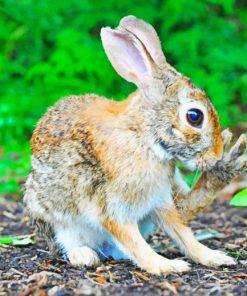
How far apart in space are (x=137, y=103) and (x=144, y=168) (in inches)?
16.9

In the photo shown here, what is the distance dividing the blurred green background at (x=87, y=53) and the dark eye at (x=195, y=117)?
15.6 ft

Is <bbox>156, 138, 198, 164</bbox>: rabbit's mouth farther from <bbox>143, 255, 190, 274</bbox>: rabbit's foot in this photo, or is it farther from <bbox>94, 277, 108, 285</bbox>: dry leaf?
<bbox>94, 277, 108, 285</bbox>: dry leaf

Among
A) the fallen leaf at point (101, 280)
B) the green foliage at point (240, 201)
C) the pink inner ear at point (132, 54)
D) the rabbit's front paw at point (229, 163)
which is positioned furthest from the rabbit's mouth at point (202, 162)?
the fallen leaf at point (101, 280)

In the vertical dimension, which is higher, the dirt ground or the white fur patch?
the white fur patch

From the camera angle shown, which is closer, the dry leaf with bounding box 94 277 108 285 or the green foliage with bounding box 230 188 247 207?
the dry leaf with bounding box 94 277 108 285

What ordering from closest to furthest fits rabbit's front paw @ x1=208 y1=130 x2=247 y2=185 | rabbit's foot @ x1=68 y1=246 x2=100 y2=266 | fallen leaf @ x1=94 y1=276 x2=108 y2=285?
fallen leaf @ x1=94 y1=276 x2=108 y2=285
rabbit's foot @ x1=68 y1=246 x2=100 y2=266
rabbit's front paw @ x1=208 y1=130 x2=247 y2=185

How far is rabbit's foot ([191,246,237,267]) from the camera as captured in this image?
5.48m

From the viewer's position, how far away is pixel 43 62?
11453 millimetres

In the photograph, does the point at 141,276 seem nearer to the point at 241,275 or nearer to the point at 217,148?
the point at 241,275

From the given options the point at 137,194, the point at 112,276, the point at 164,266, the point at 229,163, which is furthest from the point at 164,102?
the point at 112,276

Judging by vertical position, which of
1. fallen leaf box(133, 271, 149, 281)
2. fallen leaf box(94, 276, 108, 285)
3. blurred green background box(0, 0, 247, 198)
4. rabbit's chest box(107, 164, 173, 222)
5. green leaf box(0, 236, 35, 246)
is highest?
blurred green background box(0, 0, 247, 198)

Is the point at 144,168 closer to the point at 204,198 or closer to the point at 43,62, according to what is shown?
the point at 204,198

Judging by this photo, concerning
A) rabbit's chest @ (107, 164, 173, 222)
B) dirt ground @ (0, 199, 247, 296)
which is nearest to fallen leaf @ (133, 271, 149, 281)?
dirt ground @ (0, 199, 247, 296)

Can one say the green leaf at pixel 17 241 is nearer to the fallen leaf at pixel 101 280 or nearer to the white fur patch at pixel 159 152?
the fallen leaf at pixel 101 280
